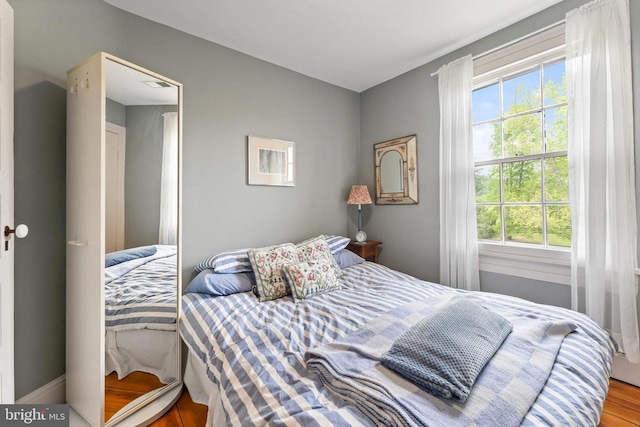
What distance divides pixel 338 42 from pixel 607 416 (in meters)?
3.09

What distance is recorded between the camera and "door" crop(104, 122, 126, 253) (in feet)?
4.44

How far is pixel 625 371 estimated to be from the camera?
1734 millimetres

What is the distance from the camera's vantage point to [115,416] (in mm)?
1396

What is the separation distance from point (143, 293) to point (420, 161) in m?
2.57

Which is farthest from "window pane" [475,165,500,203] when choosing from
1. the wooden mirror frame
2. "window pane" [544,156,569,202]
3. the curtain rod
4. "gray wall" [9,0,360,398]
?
"gray wall" [9,0,360,398]

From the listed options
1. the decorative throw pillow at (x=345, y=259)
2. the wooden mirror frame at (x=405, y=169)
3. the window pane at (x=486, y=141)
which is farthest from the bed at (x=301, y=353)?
the window pane at (x=486, y=141)

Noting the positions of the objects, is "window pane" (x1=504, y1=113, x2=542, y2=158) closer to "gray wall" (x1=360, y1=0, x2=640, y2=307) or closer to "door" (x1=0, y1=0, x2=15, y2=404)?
"gray wall" (x1=360, y1=0, x2=640, y2=307)

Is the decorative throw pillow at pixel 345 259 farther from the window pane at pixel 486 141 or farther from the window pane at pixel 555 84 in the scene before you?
the window pane at pixel 555 84

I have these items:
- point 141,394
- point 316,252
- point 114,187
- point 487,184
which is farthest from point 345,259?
point 114,187

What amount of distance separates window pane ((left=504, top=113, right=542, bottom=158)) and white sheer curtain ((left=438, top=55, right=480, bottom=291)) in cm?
29

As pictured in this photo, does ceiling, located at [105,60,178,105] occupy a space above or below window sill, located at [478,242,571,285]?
above

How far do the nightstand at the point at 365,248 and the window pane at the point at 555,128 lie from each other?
172cm

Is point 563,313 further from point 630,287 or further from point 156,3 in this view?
point 156,3

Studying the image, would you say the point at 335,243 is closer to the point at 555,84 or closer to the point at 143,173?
the point at 143,173
